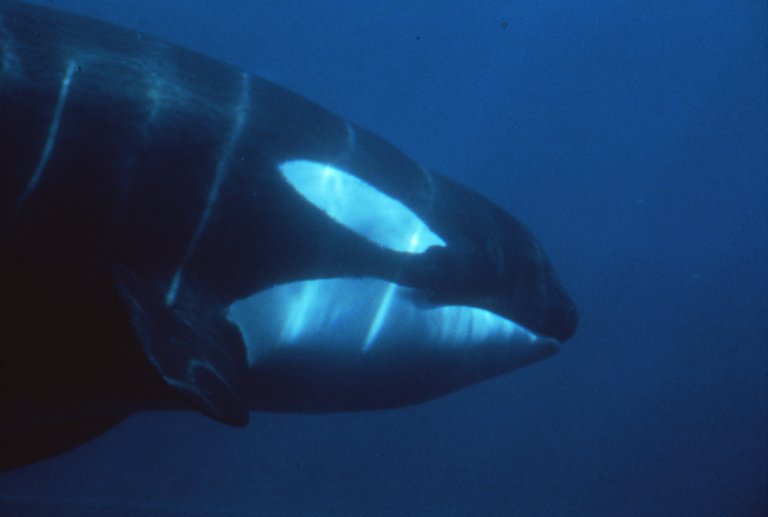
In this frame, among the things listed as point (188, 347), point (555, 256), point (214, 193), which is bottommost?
point (555, 256)

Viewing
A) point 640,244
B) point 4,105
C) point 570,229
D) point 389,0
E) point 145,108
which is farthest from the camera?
point 640,244

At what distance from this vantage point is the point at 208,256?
13.5ft

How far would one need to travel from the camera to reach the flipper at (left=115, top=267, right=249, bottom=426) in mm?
3520

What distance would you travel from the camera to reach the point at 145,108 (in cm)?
404

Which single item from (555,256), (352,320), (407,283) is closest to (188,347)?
(352,320)

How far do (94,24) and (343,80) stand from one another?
12.0 metres

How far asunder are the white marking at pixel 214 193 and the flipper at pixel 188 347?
0.09 metres

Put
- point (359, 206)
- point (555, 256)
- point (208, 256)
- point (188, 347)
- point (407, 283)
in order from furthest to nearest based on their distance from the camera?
1. point (555, 256)
2. point (407, 283)
3. point (359, 206)
4. point (208, 256)
5. point (188, 347)

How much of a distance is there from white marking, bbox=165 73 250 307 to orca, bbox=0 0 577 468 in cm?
1

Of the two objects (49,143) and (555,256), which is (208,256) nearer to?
(49,143)

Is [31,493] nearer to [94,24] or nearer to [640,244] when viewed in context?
[94,24]

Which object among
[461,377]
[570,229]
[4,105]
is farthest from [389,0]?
[4,105]

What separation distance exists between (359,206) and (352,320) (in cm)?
72

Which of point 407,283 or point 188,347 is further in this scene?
point 407,283
